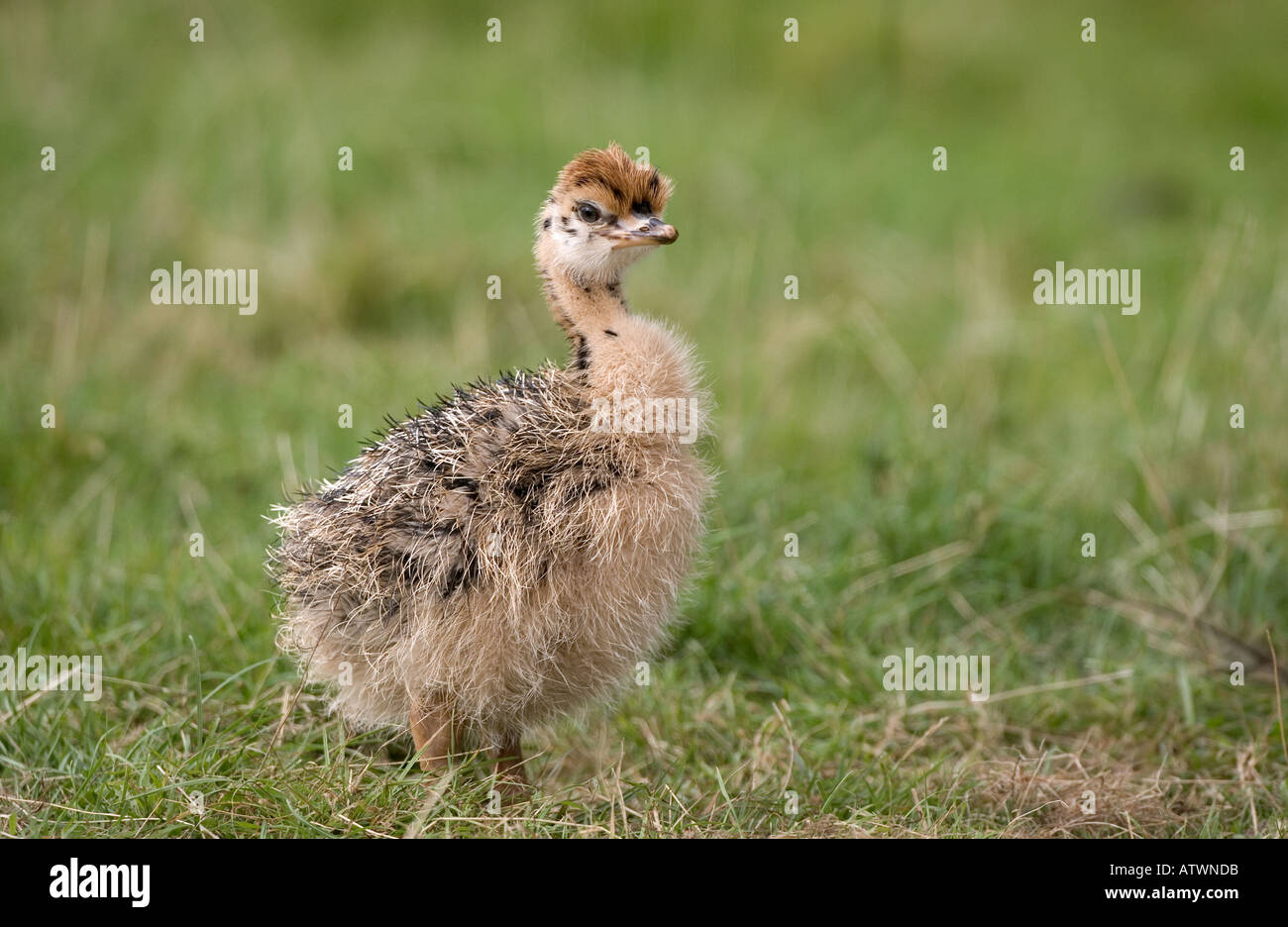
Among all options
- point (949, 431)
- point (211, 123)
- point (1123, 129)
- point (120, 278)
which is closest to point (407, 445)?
point (949, 431)

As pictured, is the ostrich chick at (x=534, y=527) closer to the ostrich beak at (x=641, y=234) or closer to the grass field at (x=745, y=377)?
the ostrich beak at (x=641, y=234)

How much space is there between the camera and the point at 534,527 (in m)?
3.66

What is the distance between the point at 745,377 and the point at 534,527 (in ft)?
11.3

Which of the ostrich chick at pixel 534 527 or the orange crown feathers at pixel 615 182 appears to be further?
the orange crown feathers at pixel 615 182

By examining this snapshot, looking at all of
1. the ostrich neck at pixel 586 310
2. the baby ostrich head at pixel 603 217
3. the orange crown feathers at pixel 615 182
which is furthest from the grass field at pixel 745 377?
the orange crown feathers at pixel 615 182

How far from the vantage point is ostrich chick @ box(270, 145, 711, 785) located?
3.65m

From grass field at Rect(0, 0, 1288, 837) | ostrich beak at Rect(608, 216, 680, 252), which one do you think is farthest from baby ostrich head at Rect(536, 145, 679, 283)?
grass field at Rect(0, 0, 1288, 837)

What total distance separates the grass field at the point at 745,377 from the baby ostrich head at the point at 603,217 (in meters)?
0.99

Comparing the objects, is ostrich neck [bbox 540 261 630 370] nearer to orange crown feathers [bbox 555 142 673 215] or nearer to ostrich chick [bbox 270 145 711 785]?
ostrich chick [bbox 270 145 711 785]

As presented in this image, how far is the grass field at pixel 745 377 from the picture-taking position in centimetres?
420

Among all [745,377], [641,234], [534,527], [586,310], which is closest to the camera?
[534,527]

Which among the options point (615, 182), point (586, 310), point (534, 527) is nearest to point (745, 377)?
point (586, 310)

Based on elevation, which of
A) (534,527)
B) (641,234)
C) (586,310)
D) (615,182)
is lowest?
(534,527)

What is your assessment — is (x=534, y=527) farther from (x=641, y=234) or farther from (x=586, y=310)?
(x=641, y=234)
